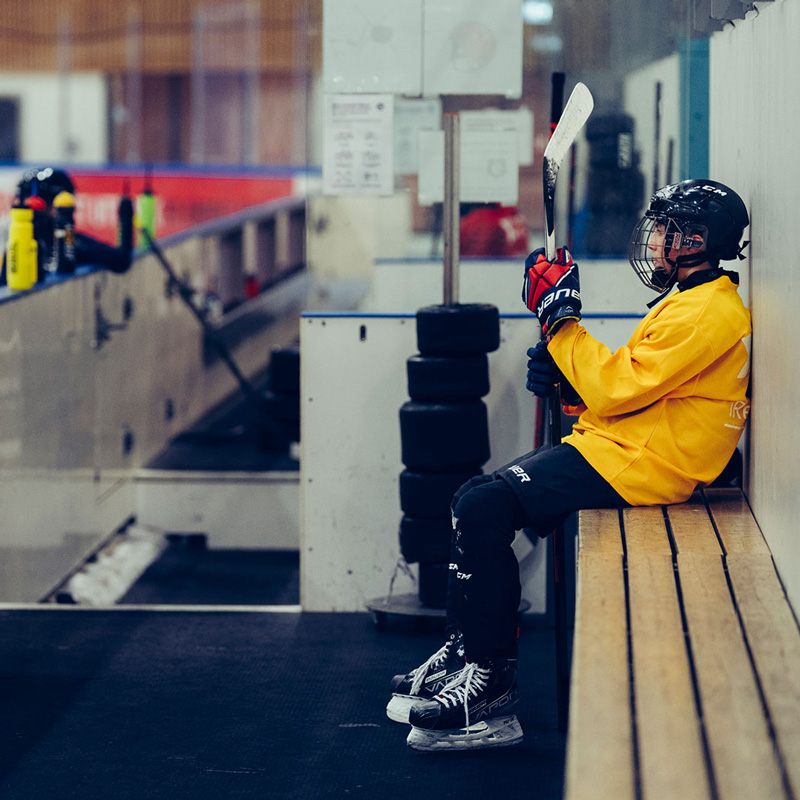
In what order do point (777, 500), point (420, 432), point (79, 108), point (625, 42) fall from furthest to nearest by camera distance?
1. point (79, 108)
2. point (625, 42)
3. point (420, 432)
4. point (777, 500)

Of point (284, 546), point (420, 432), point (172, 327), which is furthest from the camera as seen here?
point (172, 327)

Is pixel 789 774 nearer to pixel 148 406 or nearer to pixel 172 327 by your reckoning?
pixel 148 406

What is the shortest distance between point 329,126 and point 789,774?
247 cm

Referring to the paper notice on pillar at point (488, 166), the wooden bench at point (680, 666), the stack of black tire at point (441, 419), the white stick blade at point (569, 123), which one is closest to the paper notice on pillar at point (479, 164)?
the paper notice on pillar at point (488, 166)

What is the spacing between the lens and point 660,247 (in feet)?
7.77

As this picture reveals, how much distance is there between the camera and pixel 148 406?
5.23m

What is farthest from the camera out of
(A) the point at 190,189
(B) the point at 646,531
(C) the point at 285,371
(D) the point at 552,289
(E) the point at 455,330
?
(A) the point at 190,189

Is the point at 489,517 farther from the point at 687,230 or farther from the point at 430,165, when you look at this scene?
the point at 430,165

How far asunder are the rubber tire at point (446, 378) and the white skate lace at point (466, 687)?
0.82m

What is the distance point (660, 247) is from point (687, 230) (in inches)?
2.4

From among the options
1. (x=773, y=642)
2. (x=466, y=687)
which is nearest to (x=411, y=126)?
(x=466, y=687)

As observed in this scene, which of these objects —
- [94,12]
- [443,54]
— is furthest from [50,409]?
[94,12]

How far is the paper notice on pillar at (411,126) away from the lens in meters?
3.41

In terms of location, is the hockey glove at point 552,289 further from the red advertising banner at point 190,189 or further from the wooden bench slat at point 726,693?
the red advertising banner at point 190,189
